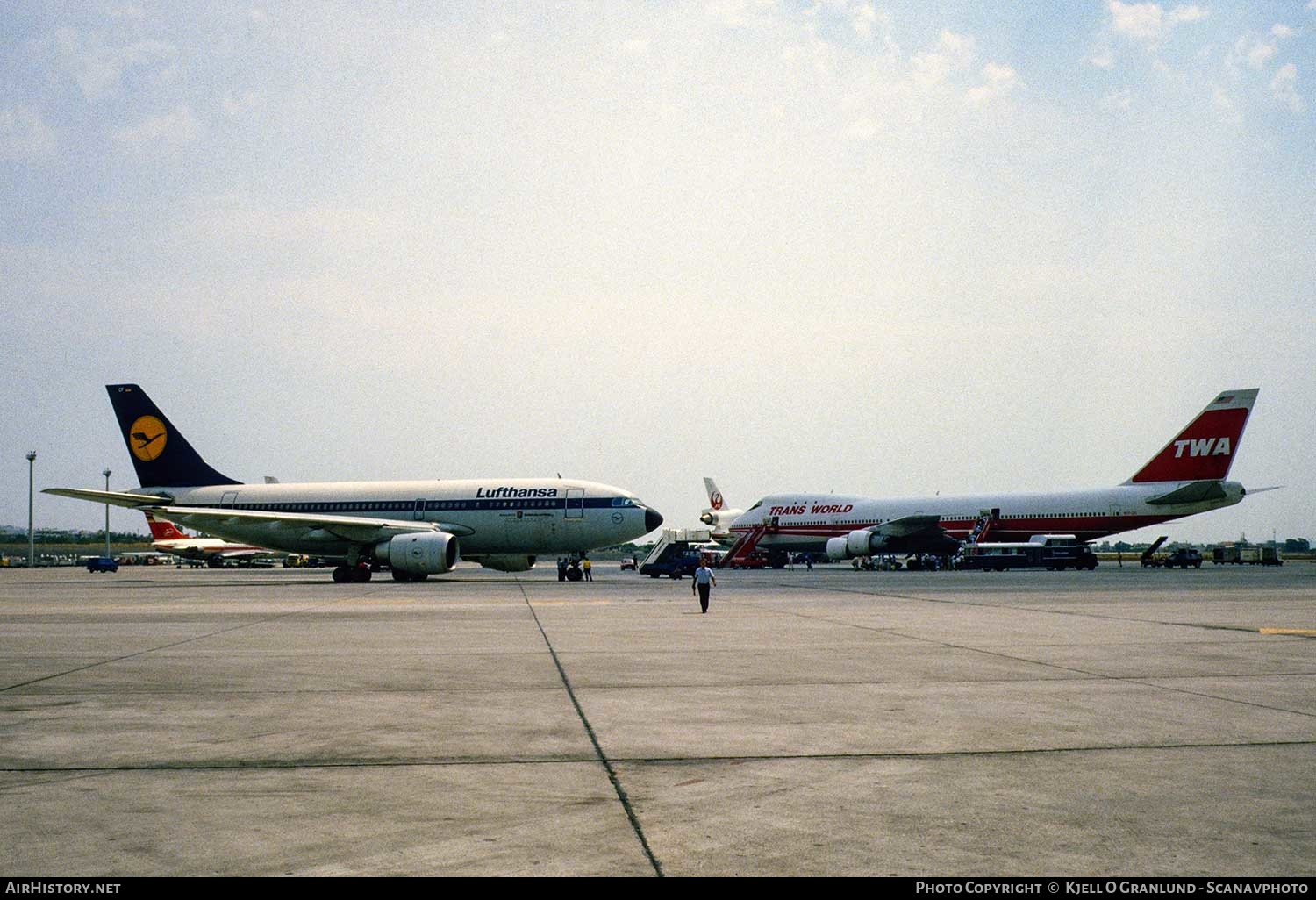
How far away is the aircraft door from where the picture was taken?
4209 centimetres

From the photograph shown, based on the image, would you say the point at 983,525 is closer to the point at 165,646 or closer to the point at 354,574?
the point at 354,574

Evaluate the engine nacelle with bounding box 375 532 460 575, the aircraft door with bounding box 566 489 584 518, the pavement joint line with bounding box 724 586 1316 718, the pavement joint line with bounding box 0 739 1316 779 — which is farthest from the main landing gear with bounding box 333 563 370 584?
the pavement joint line with bounding box 0 739 1316 779

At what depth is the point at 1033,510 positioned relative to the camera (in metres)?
63.2

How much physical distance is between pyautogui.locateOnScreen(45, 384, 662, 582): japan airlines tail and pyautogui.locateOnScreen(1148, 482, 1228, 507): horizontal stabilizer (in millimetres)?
33501

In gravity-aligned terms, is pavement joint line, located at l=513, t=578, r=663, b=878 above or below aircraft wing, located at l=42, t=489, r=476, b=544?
below

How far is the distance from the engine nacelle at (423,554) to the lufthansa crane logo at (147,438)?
1524 cm

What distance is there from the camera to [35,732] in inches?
318

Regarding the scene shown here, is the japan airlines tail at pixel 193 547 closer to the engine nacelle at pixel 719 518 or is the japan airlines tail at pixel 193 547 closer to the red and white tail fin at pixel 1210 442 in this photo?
the engine nacelle at pixel 719 518

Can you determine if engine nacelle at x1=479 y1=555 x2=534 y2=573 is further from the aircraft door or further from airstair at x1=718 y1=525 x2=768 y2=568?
airstair at x1=718 y1=525 x2=768 y2=568

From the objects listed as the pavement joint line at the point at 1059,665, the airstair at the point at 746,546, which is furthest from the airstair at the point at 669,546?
the pavement joint line at the point at 1059,665

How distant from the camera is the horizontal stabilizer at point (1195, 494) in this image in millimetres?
57875

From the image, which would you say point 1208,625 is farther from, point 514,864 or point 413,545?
point 413,545

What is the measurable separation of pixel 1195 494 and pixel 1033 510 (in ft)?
30.0
